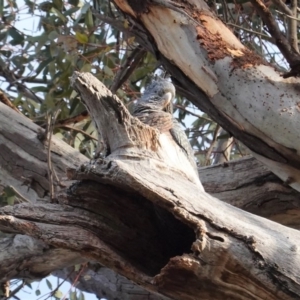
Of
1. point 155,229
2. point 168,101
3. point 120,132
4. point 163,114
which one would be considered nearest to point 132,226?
point 155,229

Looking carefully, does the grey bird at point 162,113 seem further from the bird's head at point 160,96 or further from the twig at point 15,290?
the twig at point 15,290

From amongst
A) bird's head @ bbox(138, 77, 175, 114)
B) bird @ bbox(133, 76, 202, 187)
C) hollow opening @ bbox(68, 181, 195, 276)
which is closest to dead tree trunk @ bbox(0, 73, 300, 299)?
hollow opening @ bbox(68, 181, 195, 276)

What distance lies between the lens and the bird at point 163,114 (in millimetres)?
1499

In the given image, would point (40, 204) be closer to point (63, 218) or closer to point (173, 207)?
point (63, 218)

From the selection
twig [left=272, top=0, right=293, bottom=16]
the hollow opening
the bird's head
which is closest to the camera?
the hollow opening

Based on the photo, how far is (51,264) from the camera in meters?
2.12

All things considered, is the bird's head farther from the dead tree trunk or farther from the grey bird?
the dead tree trunk

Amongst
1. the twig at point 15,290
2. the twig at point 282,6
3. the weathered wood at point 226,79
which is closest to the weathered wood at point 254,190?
the weathered wood at point 226,79

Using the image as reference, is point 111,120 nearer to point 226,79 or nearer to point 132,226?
point 132,226

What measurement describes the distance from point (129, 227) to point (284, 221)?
2.62 ft

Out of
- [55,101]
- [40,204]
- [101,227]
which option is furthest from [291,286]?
[55,101]

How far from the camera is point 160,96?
1.88 metres

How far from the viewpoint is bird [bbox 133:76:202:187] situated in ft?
4.92

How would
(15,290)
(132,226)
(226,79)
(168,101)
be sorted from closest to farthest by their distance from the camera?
(132,226) < (226,79) < (168,101) < (15,290)
